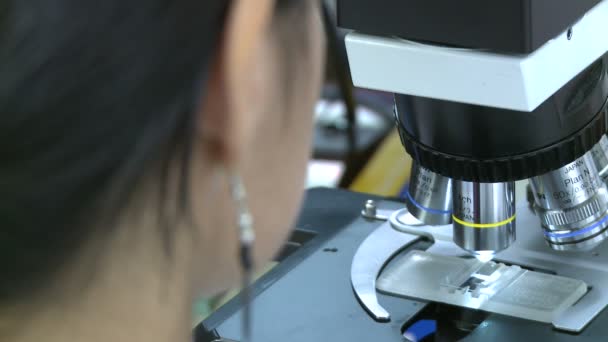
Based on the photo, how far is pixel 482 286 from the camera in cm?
99

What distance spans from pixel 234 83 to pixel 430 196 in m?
0.46

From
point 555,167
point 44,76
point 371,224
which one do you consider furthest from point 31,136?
point 371,224

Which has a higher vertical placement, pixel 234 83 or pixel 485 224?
pixel 234 83

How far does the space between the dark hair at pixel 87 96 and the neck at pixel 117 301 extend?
5 centimetres

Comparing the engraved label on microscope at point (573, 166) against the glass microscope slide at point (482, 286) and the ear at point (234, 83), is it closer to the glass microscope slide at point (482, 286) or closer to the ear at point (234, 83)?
the glass microscope slide at point (482, 286)

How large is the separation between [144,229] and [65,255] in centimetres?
5

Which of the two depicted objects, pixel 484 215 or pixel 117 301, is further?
pixel 484 215

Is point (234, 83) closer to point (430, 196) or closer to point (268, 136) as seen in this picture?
point (268, 136)

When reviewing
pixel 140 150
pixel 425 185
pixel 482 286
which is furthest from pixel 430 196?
pixel 140 150

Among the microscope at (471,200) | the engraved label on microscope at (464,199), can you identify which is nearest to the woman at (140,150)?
the microscope at (471,200)

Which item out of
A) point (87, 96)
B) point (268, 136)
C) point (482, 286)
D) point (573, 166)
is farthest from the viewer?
point (482, 286)

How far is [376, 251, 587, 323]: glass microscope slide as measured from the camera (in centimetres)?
94

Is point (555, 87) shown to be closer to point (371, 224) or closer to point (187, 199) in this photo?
point (187, 199)

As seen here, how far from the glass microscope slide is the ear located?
48 cm
